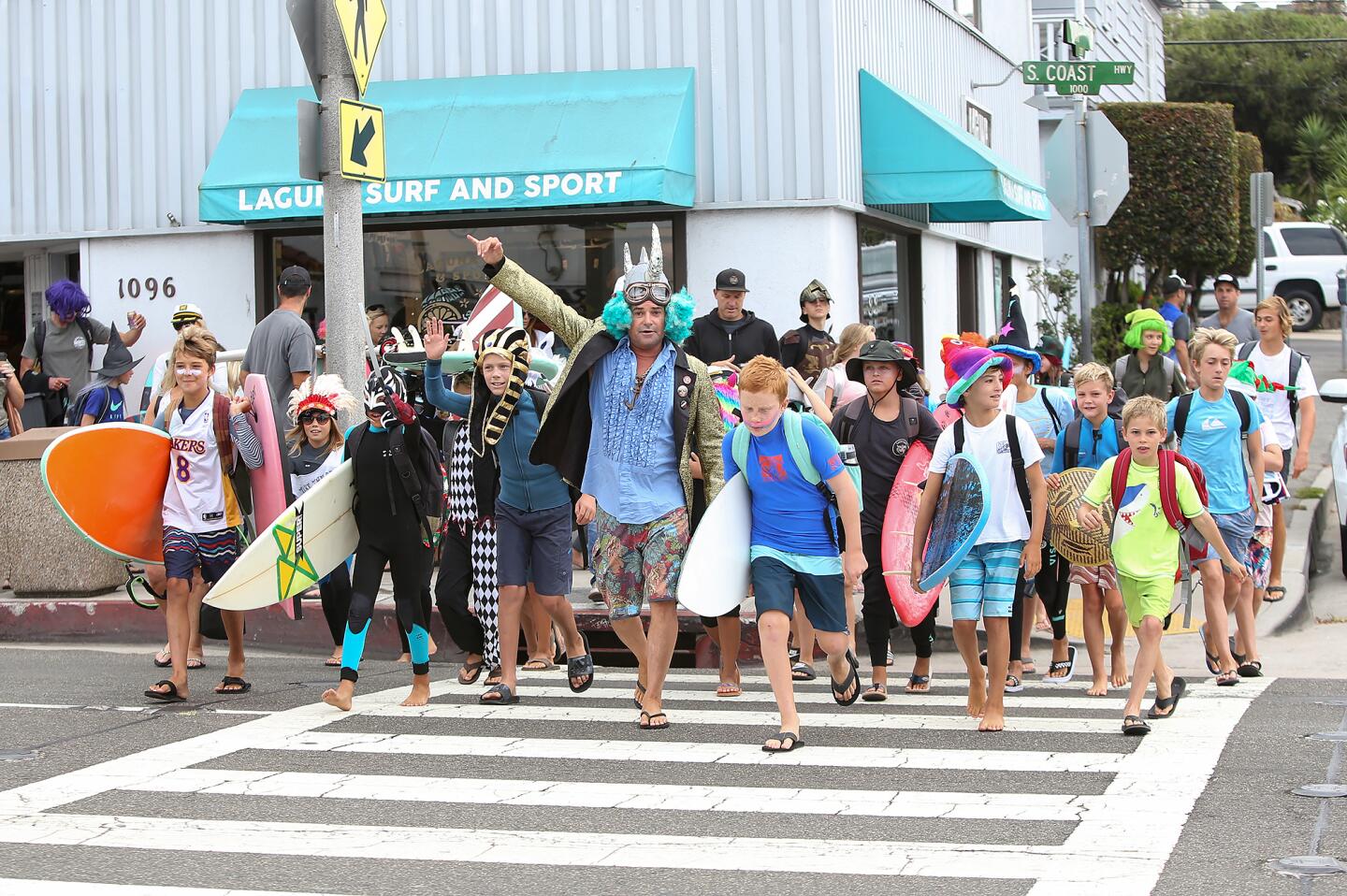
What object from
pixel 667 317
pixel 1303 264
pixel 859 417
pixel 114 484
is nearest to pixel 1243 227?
pixel 1303 264

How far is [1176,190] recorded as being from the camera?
28719 millimetres

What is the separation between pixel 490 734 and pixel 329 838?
1.93m

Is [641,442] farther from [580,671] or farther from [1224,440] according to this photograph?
[1224,440]

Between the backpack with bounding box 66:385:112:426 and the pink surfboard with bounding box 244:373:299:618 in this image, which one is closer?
the pink surfboard with bounding box 244:373:299:618

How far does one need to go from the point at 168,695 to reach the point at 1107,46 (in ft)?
102

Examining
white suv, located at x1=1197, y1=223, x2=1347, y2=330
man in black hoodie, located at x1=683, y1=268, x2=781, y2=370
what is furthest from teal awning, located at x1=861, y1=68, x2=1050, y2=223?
white suv, located at x1=1197, y1=223, x2=1347, y2=330

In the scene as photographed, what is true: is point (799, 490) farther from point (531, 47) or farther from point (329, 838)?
point (531, 47)

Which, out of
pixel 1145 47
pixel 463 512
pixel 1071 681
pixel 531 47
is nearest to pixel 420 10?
pixel 531 47

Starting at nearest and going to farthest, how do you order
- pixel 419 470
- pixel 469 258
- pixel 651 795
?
pixel 651 795 < pixel 419 470 < pixel 469 258

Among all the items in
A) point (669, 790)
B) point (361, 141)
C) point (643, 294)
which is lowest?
point (669, 790)

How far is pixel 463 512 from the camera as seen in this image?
29.9 feet

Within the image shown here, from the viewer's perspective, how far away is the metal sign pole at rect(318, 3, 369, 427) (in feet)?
36.2

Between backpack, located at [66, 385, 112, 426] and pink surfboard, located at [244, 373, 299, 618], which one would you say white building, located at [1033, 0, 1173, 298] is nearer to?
backpack, located at [66, 385, 112, 426]

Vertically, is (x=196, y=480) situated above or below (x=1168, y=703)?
above
